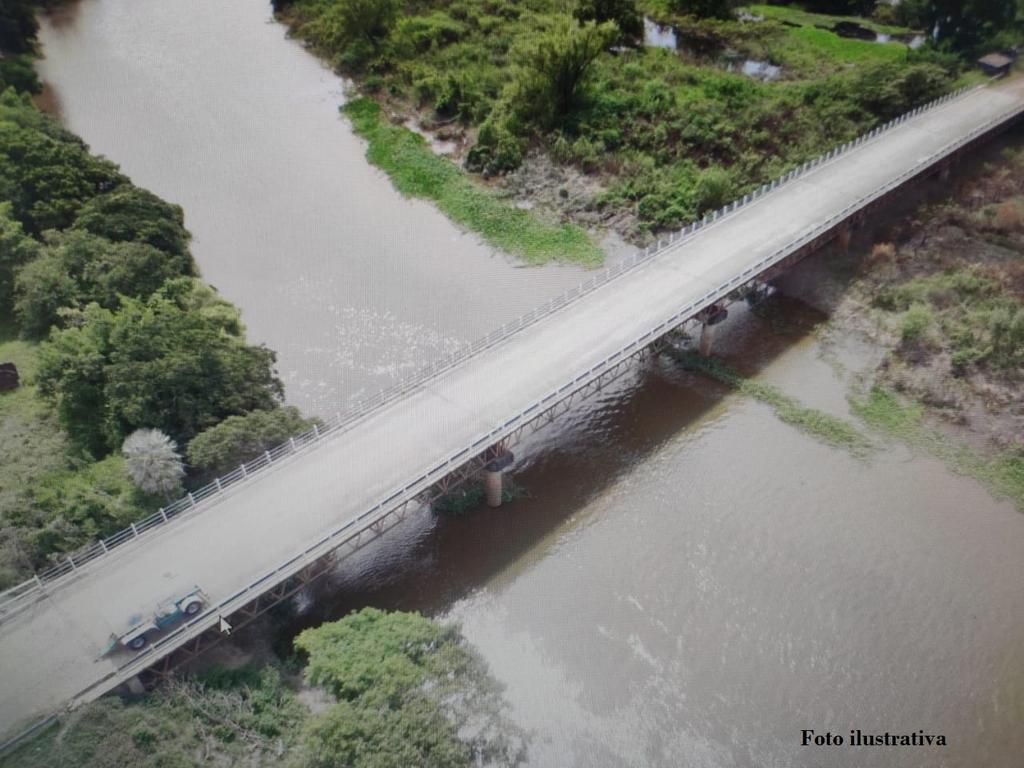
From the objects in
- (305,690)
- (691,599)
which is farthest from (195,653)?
(691,599)

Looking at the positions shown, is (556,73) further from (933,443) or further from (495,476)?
(933,443)

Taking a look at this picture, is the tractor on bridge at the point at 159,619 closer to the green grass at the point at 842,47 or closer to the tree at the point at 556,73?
the tree at the point at 556,73

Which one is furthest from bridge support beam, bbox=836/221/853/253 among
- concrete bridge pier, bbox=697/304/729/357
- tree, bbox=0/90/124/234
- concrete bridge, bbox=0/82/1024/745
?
tree, bbox=0/90/124/234

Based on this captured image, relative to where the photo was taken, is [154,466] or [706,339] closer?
[154,466]

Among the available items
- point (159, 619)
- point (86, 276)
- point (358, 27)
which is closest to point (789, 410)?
point (159, 619)

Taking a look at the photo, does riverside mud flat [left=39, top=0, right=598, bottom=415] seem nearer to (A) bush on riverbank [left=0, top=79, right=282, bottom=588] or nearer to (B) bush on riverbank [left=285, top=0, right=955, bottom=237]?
(B) bush on riverbank [left=285, top=0, right=955, bottom=237]

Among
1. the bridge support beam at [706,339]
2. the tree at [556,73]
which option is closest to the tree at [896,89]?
the tree at [556,73]
